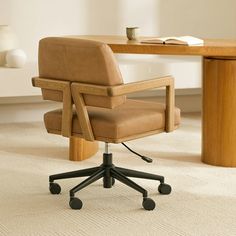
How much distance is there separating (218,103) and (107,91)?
1340 mm

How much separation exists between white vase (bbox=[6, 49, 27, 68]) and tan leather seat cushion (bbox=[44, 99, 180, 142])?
82.1 inches

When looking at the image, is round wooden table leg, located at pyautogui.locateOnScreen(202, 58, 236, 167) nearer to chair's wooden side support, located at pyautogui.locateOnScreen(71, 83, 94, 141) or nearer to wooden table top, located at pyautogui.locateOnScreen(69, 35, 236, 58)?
wooden table top, located at pyautogui.locateOnScreen(69, 35, 236, 58)

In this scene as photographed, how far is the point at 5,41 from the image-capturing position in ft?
19.3

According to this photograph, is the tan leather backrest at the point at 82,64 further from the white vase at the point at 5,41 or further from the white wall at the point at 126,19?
the white wall at the point at 126,19

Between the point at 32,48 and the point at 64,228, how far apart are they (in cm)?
320

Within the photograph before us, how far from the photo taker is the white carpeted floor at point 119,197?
11.0 feet

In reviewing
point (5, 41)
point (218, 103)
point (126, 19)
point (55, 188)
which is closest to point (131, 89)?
point (55, 188)

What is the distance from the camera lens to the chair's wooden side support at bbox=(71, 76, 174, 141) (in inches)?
136

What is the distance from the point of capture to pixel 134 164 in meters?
4.66

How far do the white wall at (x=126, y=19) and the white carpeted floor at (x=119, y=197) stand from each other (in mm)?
1186

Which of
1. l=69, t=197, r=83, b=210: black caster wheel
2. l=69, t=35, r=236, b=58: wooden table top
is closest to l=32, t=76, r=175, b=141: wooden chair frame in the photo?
l=69, t=197, r=83, b=210: black caster wheel

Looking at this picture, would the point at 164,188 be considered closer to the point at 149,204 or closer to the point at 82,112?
the point at 149,204

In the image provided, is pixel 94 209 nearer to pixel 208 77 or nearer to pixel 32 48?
pixel 208 77

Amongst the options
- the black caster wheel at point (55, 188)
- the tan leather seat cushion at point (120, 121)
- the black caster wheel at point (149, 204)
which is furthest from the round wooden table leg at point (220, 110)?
the black caster wheel at point (55, 188)
